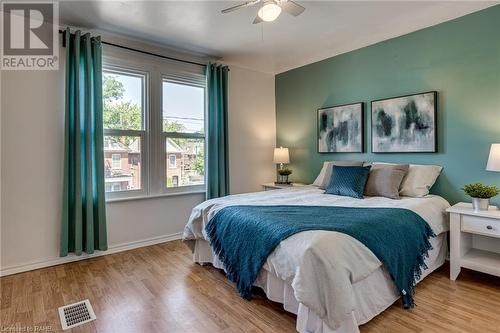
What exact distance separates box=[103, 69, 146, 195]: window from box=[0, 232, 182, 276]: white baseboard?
67 cm

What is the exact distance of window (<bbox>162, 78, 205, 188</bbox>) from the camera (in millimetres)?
3889

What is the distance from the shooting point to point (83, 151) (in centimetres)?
307

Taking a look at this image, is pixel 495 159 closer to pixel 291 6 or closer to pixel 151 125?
pixel 291 6

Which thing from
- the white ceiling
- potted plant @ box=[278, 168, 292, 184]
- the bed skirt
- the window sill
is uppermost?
the white ceiling

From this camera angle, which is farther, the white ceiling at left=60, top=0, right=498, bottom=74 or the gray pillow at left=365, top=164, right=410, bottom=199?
the gray pillow at left=365, top=164, right=410, bottom=199

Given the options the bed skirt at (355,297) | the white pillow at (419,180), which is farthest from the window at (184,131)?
the white pillow at (419,180)

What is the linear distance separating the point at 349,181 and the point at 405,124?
966 millimetres

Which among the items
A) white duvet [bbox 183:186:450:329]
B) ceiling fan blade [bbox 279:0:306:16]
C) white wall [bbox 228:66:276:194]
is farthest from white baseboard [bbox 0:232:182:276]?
ceiling fan blade [bbox 279:0:306:16]

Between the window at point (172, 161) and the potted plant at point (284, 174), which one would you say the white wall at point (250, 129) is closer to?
the potted plant at point (284, 174)

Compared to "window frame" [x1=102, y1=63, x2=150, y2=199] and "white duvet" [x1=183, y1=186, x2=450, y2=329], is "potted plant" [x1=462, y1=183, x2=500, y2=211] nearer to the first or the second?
"white duvet" [x1=183, y1=186, x2=450, y2=329]

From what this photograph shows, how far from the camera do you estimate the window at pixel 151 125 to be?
3430 millimetres

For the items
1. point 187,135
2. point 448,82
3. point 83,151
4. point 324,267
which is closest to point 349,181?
point 448,82

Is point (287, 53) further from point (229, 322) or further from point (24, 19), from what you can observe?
point (229, 322)

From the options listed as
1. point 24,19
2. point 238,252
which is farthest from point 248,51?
point 238,252
